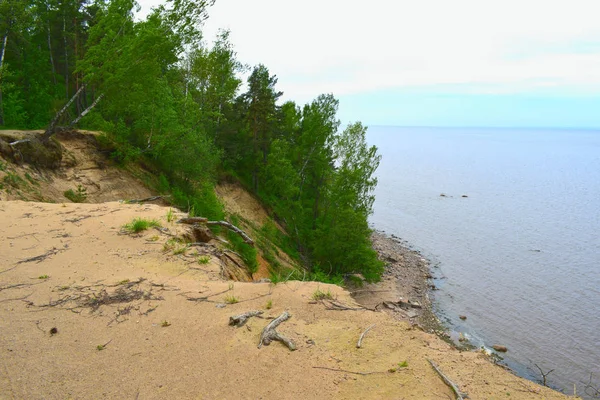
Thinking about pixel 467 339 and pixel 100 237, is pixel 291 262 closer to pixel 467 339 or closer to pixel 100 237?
pixel 467 339

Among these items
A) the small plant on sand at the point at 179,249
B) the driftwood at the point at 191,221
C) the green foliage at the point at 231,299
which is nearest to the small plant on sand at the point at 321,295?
the green foliage at the point at 231,299

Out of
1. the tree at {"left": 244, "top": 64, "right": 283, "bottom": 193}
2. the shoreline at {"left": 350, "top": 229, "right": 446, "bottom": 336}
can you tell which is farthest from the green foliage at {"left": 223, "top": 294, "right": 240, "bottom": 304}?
the tree at {"left": 244, "top": 64, "right": 283, "bottom": 193}

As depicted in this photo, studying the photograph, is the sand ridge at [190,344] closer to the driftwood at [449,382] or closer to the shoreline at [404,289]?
the driftwood at [449,382]

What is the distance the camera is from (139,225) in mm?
10531

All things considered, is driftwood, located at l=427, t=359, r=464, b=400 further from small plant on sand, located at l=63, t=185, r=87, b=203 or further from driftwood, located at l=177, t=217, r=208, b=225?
small plant on sand, located at l=63, t=185, r=87, b=203

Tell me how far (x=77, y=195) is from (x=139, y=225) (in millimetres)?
9493

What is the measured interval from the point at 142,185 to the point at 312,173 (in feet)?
69.8

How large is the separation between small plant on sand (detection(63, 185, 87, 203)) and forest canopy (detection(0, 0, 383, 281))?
Answer: 4173 mm

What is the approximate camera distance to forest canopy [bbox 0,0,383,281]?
20859mm

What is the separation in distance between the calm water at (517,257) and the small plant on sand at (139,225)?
2026 cm

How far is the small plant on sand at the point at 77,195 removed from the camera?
17.6 metres

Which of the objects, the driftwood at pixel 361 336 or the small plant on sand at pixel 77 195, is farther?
the small plant on sand at pixel 77 195

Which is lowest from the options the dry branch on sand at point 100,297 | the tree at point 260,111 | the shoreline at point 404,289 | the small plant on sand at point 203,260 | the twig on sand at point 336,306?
the shoreline at point 404,289

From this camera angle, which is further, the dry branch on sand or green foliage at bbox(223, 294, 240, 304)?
green foliage at bbox(223, 294, 240, 304)
